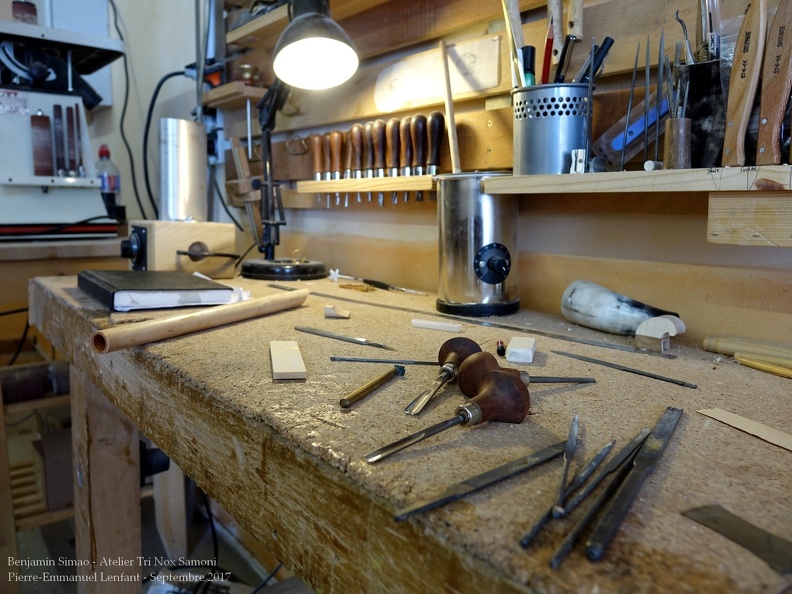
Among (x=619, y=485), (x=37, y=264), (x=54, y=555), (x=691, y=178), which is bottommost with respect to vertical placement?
(x=54, y=555)

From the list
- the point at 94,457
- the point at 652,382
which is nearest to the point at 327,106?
the point at 94,457

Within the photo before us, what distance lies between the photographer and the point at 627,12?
1.02 metres

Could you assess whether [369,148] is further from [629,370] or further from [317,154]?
[629,370]

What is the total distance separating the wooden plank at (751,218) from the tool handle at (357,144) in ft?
2.85

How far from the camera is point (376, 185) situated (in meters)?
1.36

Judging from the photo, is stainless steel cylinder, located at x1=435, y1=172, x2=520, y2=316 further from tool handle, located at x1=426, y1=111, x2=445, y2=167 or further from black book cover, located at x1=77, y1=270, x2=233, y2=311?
black book cover, located at x1=77, y1=270, x2=233, y2=311

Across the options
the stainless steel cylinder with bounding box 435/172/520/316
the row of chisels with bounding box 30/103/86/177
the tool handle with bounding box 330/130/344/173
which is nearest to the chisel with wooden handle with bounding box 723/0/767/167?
the stainless steel cylinder with bounding box 435/172/520/316

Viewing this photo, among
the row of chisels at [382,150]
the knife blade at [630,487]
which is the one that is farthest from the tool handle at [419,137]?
the knife blade at [630,487]

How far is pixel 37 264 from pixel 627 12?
1.77m

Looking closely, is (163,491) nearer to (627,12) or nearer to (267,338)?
(267,338)

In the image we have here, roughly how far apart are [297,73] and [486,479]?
1.19 meters

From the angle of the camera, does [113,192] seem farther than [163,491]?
Yes

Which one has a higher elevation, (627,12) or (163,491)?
(627,12)

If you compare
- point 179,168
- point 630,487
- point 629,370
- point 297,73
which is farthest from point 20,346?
point 630,487
